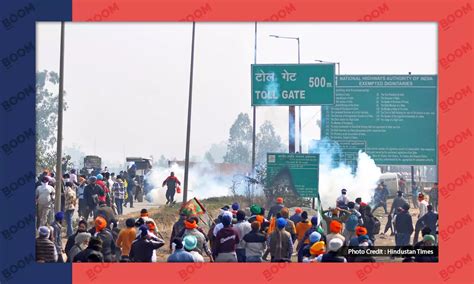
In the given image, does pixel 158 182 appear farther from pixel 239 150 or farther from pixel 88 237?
pixel 88 237

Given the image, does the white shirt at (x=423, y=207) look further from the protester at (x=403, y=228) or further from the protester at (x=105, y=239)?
the protester at (x=105, y=239)

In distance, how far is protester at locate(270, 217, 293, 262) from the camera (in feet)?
69.1

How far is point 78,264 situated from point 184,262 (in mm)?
1944

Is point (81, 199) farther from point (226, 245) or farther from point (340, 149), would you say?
point (226, 245)

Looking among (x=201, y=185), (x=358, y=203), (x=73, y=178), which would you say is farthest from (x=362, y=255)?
(x=201, y=185)

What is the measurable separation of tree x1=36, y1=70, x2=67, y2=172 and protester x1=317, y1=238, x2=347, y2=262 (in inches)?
293

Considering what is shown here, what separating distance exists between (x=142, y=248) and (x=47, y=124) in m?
15.4

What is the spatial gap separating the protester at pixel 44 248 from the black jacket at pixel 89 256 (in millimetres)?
1087

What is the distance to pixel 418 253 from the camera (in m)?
21.1

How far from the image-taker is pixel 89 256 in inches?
741

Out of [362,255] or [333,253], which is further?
[362,255]

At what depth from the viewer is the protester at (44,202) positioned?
82.9 feet

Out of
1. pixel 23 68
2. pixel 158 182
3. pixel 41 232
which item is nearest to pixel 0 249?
pixel 41 232

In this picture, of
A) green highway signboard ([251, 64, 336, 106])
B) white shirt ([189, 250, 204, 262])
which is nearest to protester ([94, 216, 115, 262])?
white shirt ([189, 250, 204, 262])
